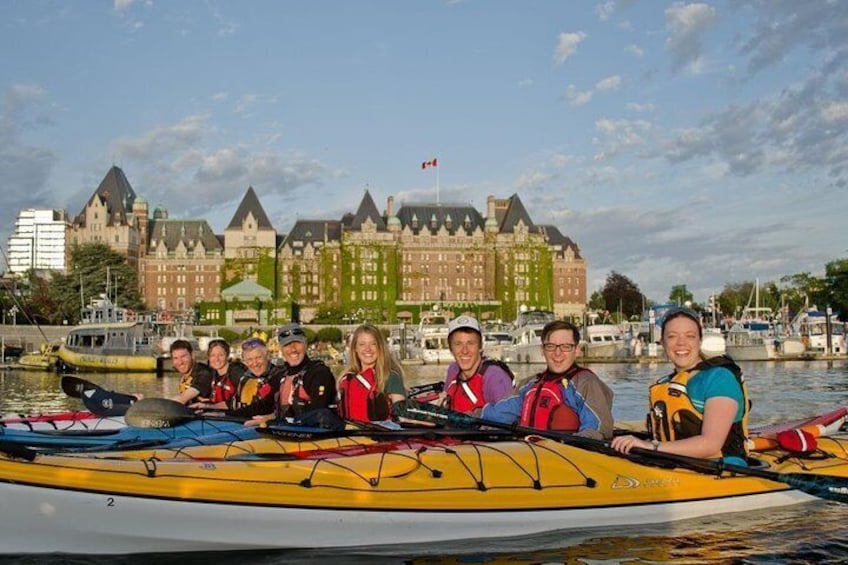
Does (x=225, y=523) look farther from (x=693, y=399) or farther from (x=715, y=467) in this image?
(x=715, y=467)

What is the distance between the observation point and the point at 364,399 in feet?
30.1

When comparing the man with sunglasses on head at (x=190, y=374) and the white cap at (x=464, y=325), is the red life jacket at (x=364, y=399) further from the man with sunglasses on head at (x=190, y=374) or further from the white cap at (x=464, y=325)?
the man with sunglasses on head at (x=190, y=374)

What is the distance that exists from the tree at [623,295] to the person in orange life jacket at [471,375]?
11082 cm

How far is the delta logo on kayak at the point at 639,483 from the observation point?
7.51 m

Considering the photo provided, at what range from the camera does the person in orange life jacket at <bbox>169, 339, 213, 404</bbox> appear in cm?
1248

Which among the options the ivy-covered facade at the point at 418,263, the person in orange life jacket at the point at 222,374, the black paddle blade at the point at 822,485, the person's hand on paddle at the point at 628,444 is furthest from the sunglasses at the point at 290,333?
the ivy-covered facade at the point at 418,263

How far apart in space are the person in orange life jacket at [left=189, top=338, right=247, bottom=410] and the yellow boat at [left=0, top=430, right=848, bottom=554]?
530cm

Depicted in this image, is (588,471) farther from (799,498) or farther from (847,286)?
(847,286)

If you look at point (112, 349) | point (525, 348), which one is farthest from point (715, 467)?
point (112, 349)

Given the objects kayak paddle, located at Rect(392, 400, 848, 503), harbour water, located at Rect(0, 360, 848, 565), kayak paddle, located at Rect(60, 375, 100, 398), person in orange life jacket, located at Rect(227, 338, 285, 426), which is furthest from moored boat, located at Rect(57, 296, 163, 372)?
kayak paddle, located at Rect(392, 400, 848, 503)

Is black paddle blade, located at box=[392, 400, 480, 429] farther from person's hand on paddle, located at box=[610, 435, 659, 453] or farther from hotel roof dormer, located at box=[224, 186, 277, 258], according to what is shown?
hotel roof dormer, located at box=[224, 186, 277, 258]

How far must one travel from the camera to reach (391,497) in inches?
278

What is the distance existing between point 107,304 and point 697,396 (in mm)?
59928

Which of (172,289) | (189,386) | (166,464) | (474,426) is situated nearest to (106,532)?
(166,464)
